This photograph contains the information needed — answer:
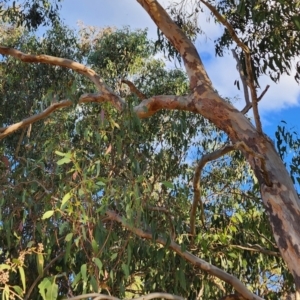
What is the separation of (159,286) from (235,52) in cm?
177

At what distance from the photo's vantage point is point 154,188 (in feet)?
12.0

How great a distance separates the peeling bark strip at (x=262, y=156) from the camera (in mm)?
2773

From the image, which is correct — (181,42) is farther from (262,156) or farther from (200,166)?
(262,156)

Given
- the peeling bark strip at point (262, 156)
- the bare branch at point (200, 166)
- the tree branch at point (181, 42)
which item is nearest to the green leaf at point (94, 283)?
the peeling bark strip at point (262, 156)

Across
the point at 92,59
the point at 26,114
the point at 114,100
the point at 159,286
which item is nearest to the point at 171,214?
the point at 159,286

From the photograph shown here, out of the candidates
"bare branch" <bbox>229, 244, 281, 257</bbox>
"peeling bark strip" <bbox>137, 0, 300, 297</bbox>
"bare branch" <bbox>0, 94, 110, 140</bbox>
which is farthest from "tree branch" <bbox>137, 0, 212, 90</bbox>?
"bare branch" <bbox>229, 244, 281, 257</bbox>

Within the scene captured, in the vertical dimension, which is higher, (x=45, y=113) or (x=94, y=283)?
(x=45, y=113)

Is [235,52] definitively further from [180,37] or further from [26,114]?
[26,114]

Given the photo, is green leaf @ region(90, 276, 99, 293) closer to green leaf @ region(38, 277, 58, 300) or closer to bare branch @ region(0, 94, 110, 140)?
green leaf @ region(38, 277, 58, 300)

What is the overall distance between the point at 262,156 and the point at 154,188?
2.91 feet

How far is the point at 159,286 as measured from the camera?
387 cm

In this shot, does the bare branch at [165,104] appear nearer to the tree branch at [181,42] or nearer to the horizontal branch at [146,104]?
the horizontal branch at [146,104]

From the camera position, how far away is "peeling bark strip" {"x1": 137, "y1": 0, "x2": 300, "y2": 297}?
2.77 m

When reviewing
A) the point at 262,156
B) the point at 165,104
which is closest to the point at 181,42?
the point at 165,104
